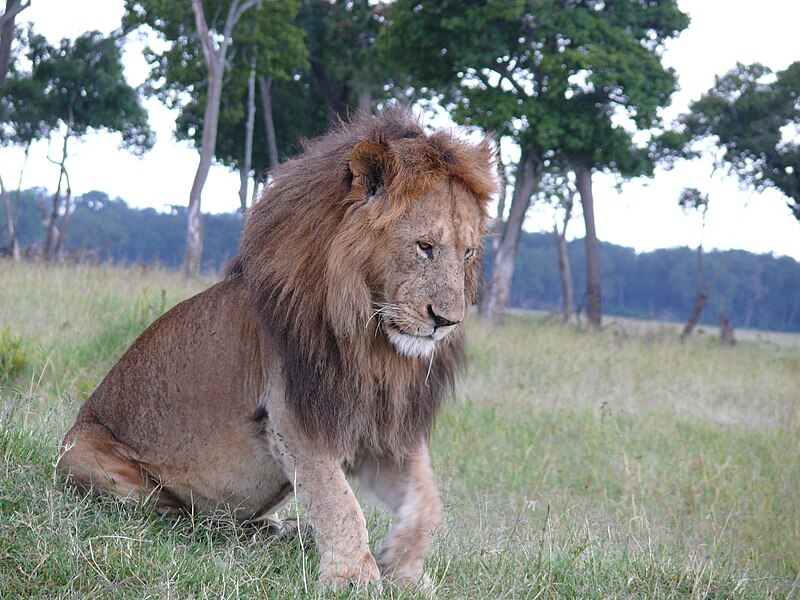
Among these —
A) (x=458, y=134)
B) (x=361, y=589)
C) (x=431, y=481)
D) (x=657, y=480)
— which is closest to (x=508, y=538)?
(x=431, y=481)

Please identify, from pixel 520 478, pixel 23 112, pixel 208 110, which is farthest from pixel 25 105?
pixel 520 478

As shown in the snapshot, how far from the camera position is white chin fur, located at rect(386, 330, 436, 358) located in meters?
2.95

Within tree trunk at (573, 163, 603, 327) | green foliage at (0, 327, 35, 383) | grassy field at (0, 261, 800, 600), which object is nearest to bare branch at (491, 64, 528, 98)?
tree trunk at (573, 163, 603, 327)

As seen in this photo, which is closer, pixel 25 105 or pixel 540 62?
pixel 540 62

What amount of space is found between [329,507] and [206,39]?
50.7 feet

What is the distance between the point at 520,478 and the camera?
6203mm

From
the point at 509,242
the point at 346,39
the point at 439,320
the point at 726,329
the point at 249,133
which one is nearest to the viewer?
the point at 439,320

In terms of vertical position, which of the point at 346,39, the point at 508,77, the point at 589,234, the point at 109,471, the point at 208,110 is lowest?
the point at 109,471

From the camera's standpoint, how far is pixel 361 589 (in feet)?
9.28

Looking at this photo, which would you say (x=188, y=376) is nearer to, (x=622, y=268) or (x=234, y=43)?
(x=234, y=43)

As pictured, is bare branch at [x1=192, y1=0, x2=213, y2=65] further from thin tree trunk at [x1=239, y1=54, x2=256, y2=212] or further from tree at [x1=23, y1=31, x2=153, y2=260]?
tree at [x1=23, y1=31, x2=153, y2=260]

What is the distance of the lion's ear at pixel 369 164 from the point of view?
298cm

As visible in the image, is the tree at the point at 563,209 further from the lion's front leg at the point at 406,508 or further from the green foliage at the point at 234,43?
the lion's front leg at the point at 406,508

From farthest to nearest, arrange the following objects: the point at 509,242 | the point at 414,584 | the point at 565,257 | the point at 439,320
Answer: the point at 565,257 → the point at 509,242 → the point at 414,584 → the point at 439,320
